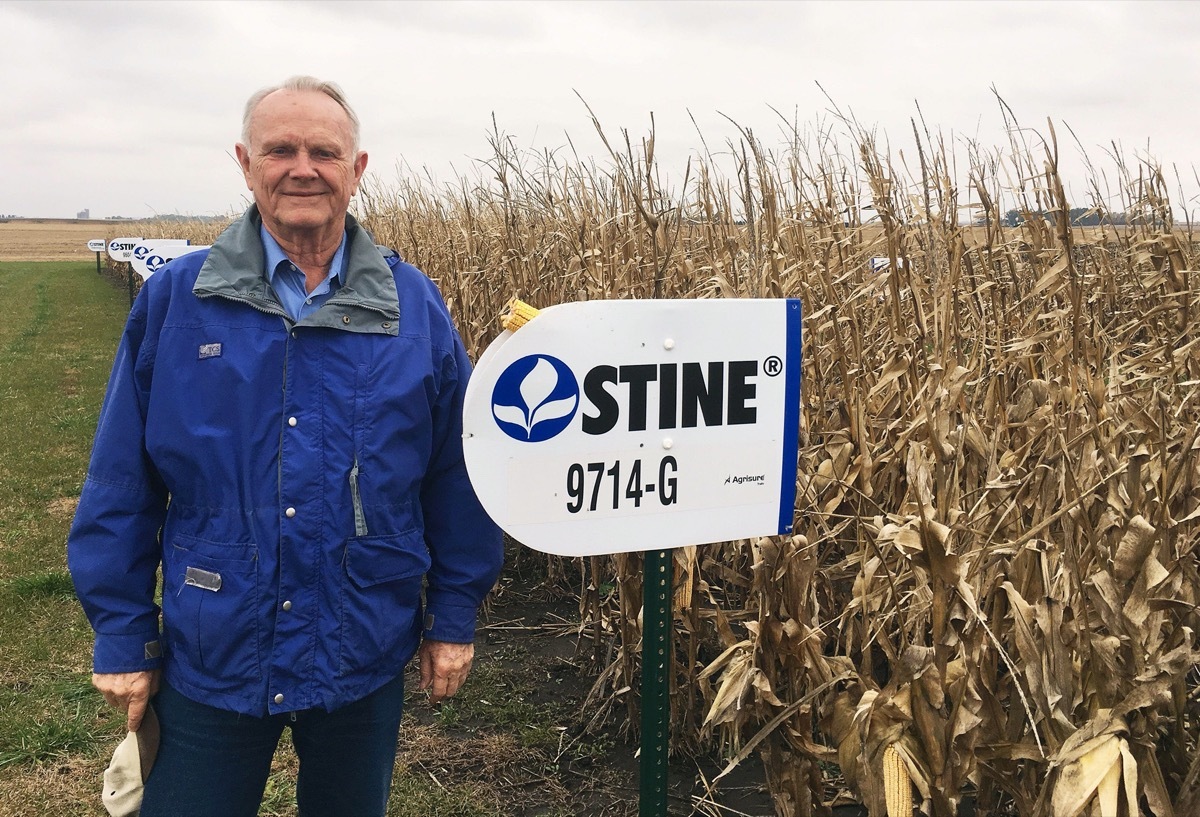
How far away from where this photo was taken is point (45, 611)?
4.34 m

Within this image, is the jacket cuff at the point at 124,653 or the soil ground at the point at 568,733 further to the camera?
the soil ground at the point at 568,733

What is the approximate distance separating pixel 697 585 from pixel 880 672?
2.33ft

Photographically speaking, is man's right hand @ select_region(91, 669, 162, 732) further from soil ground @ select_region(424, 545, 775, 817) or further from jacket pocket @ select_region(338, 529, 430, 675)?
soil ground @ select_region(424, 545, 775, 817)

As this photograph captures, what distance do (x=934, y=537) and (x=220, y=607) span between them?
135 centimetres

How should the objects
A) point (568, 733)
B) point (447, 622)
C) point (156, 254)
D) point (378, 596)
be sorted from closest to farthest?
point (378, 596) → point (447, 622) → point (568, 733) → point (156, 254)

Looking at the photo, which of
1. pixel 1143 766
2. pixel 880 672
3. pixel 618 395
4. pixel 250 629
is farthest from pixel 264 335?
pixel 880 672

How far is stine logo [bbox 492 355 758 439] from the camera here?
1.57 m

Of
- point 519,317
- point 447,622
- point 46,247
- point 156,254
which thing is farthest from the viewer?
point 46,247

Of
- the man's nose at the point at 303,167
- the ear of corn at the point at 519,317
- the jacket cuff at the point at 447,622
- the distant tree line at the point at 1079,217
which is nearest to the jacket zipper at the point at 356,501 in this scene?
the jacket cuff at the point at 447,622

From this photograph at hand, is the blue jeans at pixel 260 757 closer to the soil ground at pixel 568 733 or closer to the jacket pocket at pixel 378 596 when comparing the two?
the jacket pocket at pixel 378 596

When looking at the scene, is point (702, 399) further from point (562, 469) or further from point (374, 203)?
point (374, 203)

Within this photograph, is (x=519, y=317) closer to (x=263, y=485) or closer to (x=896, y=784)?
(x=263, y=485)

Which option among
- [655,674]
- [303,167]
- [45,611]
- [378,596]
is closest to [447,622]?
[378,596]

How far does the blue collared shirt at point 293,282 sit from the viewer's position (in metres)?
1.82
